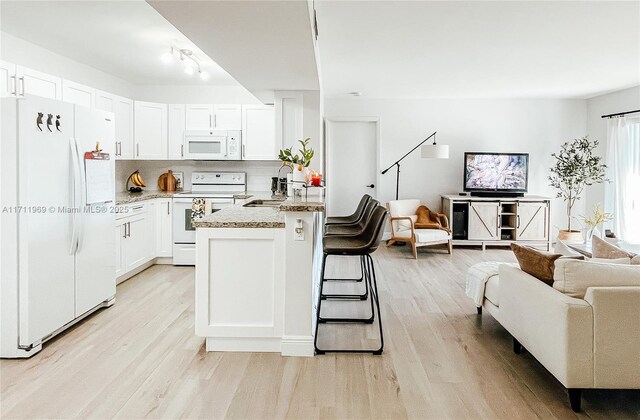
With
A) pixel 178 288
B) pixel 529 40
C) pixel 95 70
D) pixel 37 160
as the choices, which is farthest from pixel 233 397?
pixel 95 70

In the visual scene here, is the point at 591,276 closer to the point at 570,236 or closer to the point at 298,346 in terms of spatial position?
the point at 298,346

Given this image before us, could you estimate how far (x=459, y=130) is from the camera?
7.74 meters

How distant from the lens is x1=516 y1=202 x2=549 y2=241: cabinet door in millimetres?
7246

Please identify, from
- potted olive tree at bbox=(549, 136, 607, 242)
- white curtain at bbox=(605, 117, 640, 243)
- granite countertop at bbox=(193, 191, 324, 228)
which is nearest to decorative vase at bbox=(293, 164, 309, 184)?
granite countertop at bbox=(193, 191, 324, 228)

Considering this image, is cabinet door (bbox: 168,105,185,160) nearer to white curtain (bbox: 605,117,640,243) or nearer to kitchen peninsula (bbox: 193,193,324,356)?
kitchen peninsula (bbox: 193,193,324,356)

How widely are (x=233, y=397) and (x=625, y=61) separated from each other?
5.11m

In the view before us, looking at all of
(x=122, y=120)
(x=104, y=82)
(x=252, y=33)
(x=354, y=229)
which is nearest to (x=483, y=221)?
(x=354, y=229)

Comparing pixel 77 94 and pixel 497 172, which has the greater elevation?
pixel 77 94

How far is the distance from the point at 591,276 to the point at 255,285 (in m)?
1.98

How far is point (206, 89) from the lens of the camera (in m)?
6.45

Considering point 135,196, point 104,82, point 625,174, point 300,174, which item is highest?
point 104,82

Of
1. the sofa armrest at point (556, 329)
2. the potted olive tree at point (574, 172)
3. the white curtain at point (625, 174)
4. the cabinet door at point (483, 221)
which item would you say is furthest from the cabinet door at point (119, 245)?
the white curtain at point (625, 174)

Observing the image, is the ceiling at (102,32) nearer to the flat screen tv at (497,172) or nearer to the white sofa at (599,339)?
the white sofa at (599,339)

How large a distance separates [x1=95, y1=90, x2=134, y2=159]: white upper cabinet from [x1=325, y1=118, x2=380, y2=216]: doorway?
321 cm
